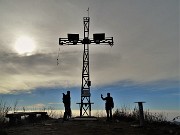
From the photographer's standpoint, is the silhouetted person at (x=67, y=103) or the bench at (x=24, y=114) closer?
the bench at (x=24, y=114)

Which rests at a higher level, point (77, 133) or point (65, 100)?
point (65, 100)

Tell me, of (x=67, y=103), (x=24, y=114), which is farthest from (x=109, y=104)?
(x=24, y=114)

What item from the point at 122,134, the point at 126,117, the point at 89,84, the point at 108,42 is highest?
the point at 108,42

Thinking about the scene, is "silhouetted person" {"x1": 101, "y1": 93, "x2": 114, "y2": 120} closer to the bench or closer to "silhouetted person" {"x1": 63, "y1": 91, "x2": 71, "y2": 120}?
"silhouetted person" {"x1": 63, "y1": 91, "x2": 71, "y2": 120}

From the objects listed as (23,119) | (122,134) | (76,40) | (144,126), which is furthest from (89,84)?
(122,134)

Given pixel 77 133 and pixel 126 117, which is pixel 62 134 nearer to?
pixel 77 133

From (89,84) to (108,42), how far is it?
4329mm

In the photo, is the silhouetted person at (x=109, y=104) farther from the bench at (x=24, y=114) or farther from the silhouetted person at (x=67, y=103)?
the bench at (x=24, y=114)

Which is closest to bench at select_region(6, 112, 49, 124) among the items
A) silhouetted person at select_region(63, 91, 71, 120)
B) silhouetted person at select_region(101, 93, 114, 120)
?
silhouetted person at select_region(63, 91, 71, 120)

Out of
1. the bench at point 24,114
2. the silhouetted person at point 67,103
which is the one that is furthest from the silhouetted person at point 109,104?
the bench at point 24,114

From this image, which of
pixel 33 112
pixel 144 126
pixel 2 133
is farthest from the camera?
pixel 33 112

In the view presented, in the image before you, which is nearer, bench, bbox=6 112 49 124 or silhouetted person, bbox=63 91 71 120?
bench, bbox=6 112 49 124

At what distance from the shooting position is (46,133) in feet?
46.4

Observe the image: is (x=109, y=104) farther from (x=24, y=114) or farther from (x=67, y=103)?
(x=24, y=114)
